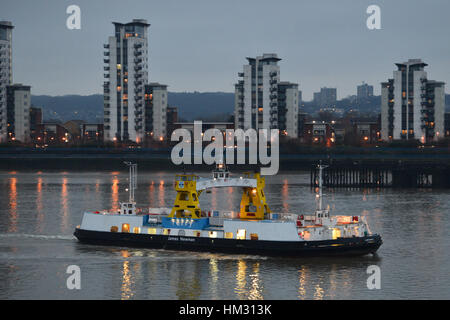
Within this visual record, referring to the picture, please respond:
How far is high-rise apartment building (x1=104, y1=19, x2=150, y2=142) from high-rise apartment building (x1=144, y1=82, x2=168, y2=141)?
6.26 ft

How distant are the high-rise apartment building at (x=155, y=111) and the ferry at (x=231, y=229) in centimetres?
13383

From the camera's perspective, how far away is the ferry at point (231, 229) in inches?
1986

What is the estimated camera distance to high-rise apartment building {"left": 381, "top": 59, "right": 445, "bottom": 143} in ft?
561

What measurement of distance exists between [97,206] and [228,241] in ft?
121

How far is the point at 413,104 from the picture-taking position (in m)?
172

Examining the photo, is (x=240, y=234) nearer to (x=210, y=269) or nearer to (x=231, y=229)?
(x=231, y=229)

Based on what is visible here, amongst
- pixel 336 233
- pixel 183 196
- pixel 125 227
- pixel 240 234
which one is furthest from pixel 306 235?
pixel 125 227

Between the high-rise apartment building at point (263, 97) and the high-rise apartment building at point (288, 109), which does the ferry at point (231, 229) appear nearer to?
the high-rise apartment building at point (263, 97)

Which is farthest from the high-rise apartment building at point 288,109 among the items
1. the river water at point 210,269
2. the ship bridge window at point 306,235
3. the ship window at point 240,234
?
the ship bridge window at point 306,235

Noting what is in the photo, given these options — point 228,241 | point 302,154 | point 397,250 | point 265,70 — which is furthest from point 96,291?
point 265,70

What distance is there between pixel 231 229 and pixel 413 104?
128030 mm

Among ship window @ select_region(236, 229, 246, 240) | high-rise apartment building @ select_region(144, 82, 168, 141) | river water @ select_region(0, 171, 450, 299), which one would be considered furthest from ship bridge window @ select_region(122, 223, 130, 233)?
high-rise apartment building @ select_region(144, 82, 168, 141)

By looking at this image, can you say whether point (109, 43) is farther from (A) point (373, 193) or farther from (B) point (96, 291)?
(B) point (96, 291)

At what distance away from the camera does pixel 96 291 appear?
43750mm
